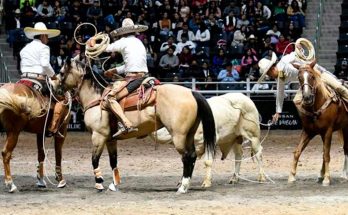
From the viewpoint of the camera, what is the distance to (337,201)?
12359 mm

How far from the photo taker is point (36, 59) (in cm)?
1459

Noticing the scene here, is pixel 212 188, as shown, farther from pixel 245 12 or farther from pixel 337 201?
pixel 245 12

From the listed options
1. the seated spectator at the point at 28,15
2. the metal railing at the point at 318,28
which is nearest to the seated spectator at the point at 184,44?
the metal railing at the point at 318,28

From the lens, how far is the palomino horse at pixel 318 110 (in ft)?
46.4

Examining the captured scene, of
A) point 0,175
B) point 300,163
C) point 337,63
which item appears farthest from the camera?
point 337,63

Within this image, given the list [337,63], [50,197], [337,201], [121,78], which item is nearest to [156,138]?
[121,78]

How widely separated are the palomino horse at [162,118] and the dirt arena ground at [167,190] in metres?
0.58

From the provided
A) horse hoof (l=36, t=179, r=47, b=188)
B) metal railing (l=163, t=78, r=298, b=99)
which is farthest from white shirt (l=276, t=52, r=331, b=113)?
metal railing (l=163, t=78, r=298, b=99)

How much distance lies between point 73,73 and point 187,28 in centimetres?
1358

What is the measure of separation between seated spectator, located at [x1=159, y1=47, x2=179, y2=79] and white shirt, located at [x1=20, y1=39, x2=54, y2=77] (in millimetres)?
11630

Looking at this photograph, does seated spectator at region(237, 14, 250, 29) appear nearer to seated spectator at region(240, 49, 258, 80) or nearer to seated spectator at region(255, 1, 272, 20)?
seated spectator at region(255, 1, 272, 20)

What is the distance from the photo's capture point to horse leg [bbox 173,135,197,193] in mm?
13438

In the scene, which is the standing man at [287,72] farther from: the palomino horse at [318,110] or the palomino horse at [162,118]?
the palomino horse at [162,118]

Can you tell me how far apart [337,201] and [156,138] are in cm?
394
